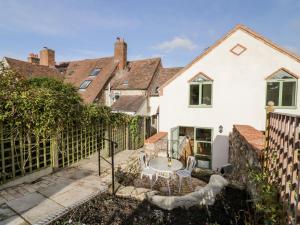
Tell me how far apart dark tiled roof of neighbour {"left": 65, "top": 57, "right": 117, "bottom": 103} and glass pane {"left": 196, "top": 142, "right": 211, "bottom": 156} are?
11.7m

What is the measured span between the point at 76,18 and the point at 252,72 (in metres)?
9.70

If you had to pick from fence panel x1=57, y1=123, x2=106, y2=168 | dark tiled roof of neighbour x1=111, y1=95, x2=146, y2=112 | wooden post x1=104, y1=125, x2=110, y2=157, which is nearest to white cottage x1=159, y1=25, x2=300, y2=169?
wooden post x1=104, y1=125, x2=110, y2=157

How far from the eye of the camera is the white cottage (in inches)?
358

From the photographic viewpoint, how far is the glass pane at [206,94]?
10461 mm

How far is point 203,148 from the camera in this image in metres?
10.9

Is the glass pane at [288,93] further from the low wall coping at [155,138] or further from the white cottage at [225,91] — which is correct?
the low wall coping at [155,138]

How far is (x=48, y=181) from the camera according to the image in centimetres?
564

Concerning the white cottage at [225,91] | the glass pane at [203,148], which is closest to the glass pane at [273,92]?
the white cottage at [225,91]

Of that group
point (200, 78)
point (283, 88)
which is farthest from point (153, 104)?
point (283, 88)

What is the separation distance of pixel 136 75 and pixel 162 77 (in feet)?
10.0

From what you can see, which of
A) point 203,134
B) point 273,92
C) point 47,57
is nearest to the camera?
point 273,92

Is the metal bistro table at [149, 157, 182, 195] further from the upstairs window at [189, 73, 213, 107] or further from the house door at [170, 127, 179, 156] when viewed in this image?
the upstairs window at [189, 73, 213, 107]

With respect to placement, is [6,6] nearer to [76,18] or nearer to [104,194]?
[76,18]

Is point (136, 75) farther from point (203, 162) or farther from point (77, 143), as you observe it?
point (77, 143)
